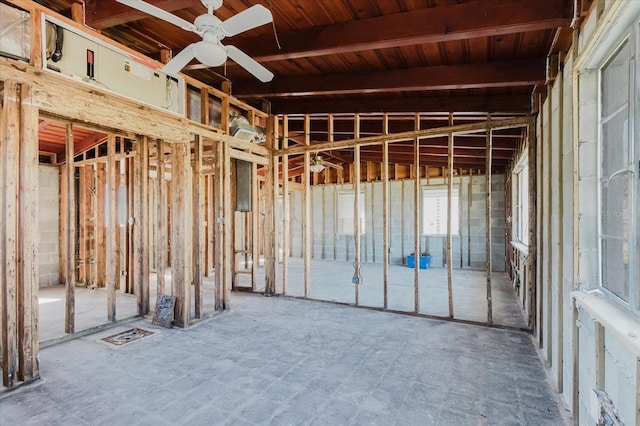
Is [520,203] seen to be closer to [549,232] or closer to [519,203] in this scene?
[519,203]

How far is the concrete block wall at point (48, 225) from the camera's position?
263 inches

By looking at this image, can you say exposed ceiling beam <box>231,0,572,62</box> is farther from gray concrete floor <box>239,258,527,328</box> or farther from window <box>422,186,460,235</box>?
window <box>422,186,460,235</box>

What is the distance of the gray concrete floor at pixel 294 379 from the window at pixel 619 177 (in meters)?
1.28

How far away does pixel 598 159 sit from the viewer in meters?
2.09

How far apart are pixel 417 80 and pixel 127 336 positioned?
15.9 ft

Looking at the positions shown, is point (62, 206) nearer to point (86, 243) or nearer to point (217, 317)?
point (86, 243)

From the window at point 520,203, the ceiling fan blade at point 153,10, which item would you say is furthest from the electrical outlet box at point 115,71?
the window at point 520,203

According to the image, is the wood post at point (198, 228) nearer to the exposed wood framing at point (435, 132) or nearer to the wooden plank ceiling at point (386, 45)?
the wooden plank ceiling at point (386, 45)

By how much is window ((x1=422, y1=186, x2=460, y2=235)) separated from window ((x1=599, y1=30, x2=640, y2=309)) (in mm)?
7822

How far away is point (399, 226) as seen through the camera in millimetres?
10297

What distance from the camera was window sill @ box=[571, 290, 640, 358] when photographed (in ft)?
4.51

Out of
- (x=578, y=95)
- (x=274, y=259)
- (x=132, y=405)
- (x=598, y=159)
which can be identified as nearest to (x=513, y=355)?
(x=598, y=159)

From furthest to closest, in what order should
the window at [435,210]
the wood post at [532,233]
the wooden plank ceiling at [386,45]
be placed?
1. the window at [435,210]
2. the wood post at [532,233]
3. the wooden plank ceiling at [386,45]

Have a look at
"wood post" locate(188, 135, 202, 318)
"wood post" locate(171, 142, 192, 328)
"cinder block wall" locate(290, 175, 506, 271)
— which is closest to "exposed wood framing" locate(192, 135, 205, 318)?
"wood post" locate(188, 135, 202, 318)
